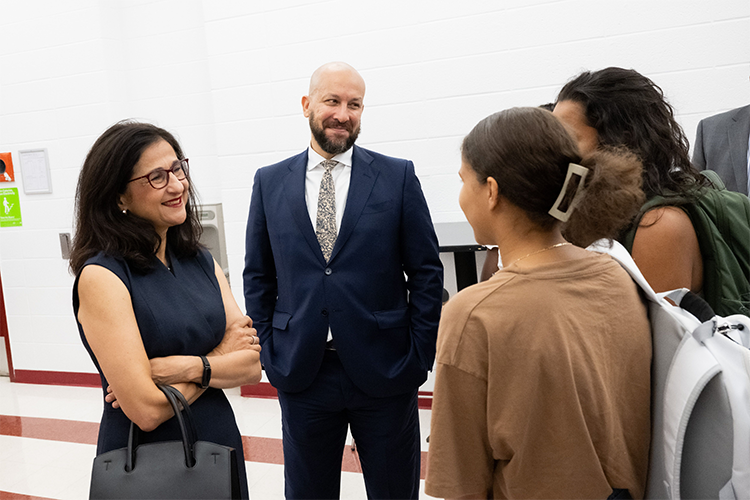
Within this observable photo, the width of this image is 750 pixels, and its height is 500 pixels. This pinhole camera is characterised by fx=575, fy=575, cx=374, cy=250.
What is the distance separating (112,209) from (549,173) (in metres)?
1.12

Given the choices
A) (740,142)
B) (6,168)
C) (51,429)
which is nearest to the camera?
(740,142)

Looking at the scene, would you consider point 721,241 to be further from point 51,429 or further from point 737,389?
point 51,429

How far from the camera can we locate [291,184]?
211cm

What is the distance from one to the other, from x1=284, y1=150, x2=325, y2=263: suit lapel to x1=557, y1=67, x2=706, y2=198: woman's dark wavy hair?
0.99 metres

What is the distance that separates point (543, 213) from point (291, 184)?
1264 mm

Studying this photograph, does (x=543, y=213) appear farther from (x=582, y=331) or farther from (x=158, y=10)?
(x=158, y=10)

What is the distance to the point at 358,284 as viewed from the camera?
198 cm

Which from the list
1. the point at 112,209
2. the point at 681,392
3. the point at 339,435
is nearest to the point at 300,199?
the point at 112,209

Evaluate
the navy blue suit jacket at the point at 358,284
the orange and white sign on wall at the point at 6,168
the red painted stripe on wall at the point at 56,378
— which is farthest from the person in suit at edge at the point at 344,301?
the orange and white sign on wall at the point at 6,168

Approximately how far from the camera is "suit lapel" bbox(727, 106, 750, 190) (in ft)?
8.25

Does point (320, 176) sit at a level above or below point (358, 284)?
above

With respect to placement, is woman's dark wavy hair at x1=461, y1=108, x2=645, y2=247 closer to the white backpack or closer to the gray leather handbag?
the white backpack

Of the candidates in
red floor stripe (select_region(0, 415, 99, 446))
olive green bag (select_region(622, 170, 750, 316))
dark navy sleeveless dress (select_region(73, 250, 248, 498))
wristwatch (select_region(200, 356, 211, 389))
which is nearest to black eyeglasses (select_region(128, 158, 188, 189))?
dark navy sleeveless dress (select_region(73, 250, 248, 498))

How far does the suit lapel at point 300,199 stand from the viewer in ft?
6.57
